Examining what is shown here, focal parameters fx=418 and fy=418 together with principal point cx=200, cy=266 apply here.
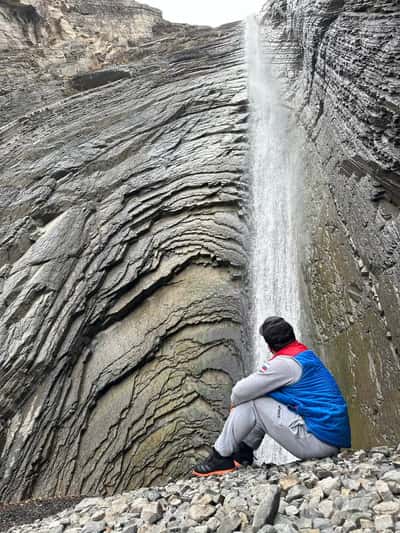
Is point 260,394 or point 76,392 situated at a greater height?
point 260,394

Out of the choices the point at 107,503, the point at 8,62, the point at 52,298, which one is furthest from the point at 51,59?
the point at 107,503

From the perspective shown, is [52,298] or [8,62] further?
[8,62]

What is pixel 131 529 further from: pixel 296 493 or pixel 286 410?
pixel 286 410

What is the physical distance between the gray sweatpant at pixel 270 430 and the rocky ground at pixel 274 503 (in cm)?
12

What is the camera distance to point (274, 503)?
265cm

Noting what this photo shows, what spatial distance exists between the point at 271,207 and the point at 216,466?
7511 mm

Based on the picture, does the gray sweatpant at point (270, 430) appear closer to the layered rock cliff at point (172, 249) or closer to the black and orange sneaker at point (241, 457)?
the black and orange sneaker at point (241, 457)

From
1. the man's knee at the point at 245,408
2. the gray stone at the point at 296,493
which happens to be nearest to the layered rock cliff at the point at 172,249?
the man's knee at the point at 245,408

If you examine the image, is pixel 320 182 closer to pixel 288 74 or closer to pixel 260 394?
pixel 288 74

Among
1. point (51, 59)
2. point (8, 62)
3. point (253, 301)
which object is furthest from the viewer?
point (51, 59)

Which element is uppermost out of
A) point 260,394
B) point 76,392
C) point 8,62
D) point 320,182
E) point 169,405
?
point 8,62

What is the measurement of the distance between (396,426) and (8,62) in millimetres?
17312

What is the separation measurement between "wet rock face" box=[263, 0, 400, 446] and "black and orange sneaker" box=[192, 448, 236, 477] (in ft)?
7.25

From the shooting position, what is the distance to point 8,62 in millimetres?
15734
